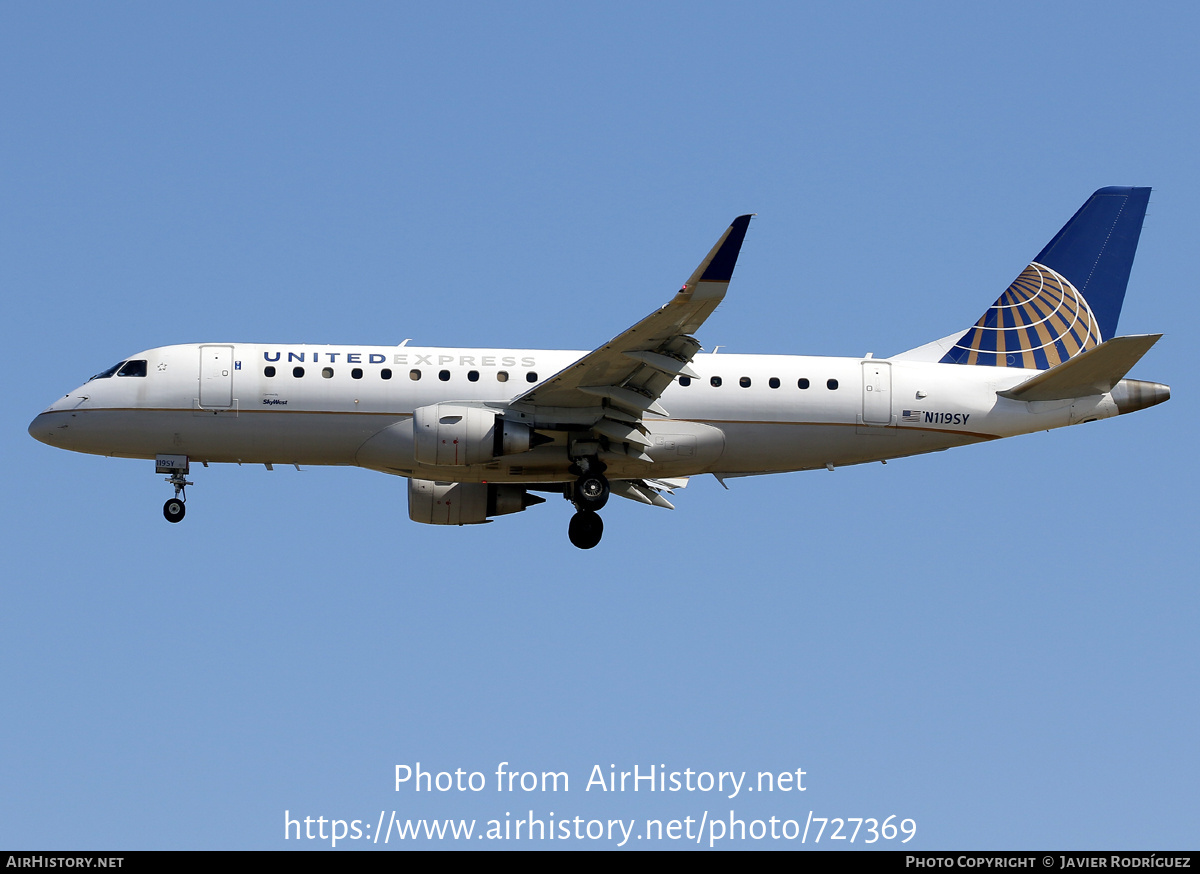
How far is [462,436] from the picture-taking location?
106 ft

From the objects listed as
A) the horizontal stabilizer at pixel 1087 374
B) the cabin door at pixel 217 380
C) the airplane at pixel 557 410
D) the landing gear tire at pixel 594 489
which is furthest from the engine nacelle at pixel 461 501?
the horizontal stabilizer at pixel 1087 374

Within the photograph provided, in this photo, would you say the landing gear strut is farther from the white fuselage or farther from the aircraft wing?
the aircraft wing

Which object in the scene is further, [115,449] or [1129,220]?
[1129,220]

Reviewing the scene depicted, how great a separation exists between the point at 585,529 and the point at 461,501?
3589 millimetres

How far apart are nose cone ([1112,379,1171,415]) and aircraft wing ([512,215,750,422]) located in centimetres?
1002

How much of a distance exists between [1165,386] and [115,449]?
23995mm

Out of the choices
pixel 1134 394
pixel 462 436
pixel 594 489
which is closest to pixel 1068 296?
pixel 1134 394

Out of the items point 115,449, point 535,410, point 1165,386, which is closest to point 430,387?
point 535,410

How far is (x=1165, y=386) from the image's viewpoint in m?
34.9

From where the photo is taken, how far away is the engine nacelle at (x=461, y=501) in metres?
36.7

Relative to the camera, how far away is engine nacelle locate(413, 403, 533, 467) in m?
32.3

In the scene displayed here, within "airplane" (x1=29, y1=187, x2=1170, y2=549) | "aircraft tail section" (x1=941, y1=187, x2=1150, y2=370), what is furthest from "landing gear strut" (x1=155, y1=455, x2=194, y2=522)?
"aircraft tail section" (x1=941, y1=187, x2=1150, y2=370)

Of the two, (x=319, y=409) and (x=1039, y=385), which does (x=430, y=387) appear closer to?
(x=319, y=409)
